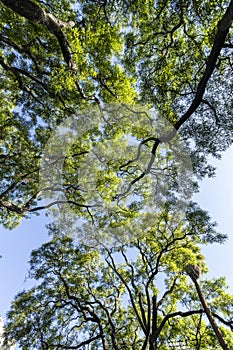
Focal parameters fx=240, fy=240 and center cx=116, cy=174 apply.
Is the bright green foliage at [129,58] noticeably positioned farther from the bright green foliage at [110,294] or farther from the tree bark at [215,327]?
the tree bark at [215,327]

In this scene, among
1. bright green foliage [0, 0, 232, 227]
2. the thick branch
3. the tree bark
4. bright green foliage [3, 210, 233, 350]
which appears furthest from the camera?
bright green foliage [3, 210, 233, 350]

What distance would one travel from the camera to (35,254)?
9.42 metres

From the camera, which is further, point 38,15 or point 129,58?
point 129,58

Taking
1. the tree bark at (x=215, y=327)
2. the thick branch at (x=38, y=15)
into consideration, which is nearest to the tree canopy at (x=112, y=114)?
the thick branch at (x=38, y=15)

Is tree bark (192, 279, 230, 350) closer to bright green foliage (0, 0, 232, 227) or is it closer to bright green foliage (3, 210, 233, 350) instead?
bright green foliage (3, 210, 233, 350)

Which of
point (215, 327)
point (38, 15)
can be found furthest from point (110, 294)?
point (38, 15)

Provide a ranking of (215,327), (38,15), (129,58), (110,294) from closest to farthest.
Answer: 1. (38,15)
2. (129,58)
3. (215,327)
4. (110,294)

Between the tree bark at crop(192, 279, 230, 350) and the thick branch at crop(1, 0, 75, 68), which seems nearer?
the thick branch at crop(1, 0, 75, 68)

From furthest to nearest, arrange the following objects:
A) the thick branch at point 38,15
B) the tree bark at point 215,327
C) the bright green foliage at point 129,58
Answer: the tree bark at point 215,327 < the bright green foliage at point 129,58 < the thick branch at point 38,15

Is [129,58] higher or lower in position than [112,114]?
higher

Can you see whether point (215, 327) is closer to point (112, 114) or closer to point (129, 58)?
point (112, 114)

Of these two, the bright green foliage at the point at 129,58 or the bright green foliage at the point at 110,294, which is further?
the bright green foliage at the point at 110,294

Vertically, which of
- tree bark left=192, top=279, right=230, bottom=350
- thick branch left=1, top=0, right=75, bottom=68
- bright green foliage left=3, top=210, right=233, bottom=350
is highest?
thick branch left=1, top=0, right=75, bottom=68

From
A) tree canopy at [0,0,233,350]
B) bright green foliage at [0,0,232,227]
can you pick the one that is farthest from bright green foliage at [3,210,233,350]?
bright green foliage at [0,0,232,227]
